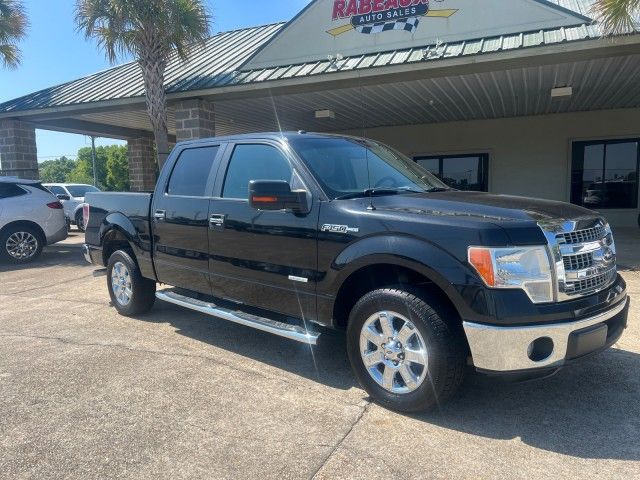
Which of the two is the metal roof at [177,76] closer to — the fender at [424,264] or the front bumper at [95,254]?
the front bumper at [95,254]

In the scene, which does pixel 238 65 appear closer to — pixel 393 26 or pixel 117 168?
pixel 393 26

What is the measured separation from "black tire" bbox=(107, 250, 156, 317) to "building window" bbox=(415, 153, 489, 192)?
11.7 meters

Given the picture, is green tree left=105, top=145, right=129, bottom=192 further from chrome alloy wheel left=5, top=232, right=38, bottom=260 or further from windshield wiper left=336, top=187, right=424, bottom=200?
windshield wiper left=336, top=187, right=424, bottom=200

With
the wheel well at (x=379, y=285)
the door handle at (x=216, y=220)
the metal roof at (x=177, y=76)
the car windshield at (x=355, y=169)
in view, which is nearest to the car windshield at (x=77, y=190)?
the metal roof at (x=177, y=76)

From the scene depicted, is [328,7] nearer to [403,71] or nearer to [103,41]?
[403,71]

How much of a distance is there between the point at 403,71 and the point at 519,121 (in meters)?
7.45

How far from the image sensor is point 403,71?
28.2 feet

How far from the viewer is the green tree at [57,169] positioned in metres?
119

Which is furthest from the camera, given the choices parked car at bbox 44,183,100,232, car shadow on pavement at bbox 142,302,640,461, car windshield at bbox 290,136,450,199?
parked car at bbox 44,183,100,232

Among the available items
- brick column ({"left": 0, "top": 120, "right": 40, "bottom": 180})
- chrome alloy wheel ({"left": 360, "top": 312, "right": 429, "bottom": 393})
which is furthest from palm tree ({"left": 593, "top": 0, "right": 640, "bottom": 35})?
brick column ({"left": 0, "top": 120, "right": 40, "bottom": 180})

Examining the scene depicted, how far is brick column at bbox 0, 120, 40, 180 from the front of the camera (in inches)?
537

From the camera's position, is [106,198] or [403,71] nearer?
[106,198]

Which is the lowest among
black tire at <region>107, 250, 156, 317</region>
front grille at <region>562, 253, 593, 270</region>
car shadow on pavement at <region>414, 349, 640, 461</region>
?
car shadow on pavement at <region>414, 349, 640, 461</region>

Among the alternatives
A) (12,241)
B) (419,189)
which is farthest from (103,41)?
(419,189)
